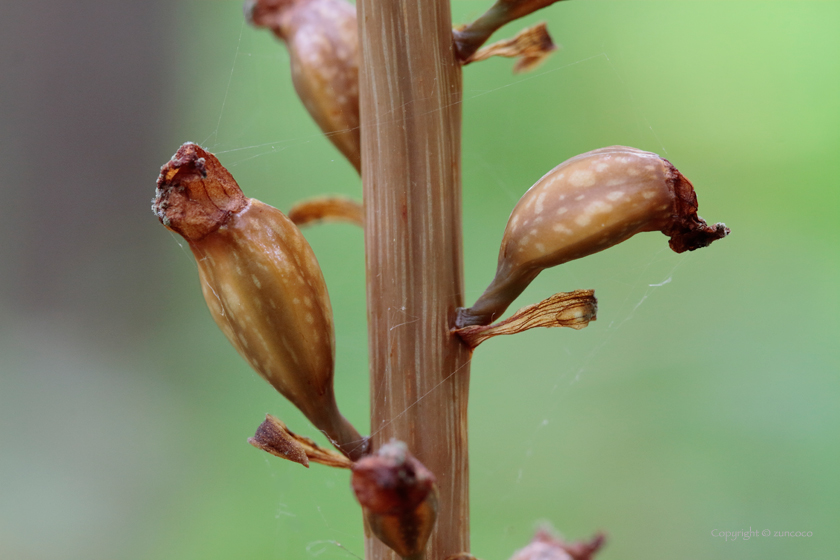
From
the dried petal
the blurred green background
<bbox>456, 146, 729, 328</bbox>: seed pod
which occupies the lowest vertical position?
the blurred green background

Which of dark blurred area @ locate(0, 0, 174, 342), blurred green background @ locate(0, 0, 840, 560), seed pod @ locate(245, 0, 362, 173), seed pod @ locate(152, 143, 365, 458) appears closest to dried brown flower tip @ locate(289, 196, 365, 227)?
seed pod @ locate(245, 0, 362, 173)

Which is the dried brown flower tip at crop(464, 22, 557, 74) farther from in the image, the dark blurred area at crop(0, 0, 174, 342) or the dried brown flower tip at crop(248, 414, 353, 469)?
the dark blurred area at crop(0, 0, 174, 342)

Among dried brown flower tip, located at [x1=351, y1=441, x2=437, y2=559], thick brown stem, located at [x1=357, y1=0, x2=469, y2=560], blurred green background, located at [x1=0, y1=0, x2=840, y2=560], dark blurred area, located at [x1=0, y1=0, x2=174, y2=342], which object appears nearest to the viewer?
dried brown flower tip, located at [x1=351, y1=441, x2=437, y2=559]

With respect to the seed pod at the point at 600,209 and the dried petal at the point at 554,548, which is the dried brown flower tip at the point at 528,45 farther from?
the dried petal at the point at 554,548

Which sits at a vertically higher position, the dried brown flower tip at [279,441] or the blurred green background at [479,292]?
the dried brown flower tip at [279,441]

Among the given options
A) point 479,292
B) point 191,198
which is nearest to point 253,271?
point 191,198

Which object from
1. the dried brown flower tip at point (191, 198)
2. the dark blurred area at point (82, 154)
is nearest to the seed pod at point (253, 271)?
the dried brown flower tip at point (191, 198)
